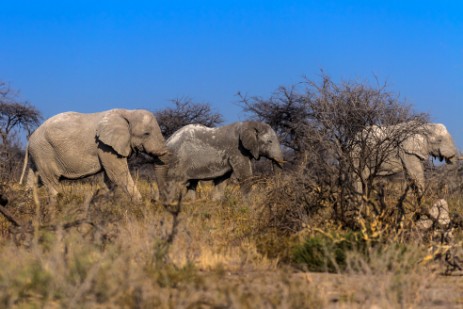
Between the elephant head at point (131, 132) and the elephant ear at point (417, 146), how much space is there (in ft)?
16.8

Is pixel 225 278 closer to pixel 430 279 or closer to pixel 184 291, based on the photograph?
pixel 184 291

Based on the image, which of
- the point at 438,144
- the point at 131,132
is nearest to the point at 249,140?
the point at 131,132

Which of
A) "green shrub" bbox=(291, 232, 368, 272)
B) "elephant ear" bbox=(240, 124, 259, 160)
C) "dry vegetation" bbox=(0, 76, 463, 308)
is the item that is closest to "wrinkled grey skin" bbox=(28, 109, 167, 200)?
"elephant ear" bbox=(240, 124, 259, 160)

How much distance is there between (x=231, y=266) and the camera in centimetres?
725

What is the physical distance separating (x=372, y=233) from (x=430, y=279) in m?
1.32

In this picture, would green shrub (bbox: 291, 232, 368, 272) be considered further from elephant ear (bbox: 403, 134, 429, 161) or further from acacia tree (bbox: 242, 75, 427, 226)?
elephant ear (bbox: 403, 134, 429, 161)

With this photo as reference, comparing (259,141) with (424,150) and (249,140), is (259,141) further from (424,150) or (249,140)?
(424,150)

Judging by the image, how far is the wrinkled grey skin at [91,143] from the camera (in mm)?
14656

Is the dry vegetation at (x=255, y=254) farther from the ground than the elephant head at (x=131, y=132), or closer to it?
closer to it

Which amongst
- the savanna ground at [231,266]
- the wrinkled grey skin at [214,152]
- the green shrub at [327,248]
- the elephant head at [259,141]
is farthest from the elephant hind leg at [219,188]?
the green shrub at [327,248]

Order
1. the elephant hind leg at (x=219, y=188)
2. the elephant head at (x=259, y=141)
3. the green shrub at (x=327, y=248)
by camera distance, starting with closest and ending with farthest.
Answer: the green shrub at (x=327, y=248) < the elephant hind leg at (x=219, y=188) < the elephant head at (x=259, y=141)

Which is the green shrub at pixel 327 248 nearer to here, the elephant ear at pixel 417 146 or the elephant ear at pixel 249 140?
the elephant ear at pixel 249 140

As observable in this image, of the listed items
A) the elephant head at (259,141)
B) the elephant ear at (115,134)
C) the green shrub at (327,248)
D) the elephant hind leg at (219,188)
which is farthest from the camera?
the elephant head at (259,141)

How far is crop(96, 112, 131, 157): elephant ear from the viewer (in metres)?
14.6
